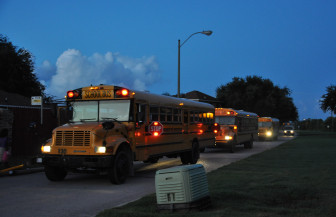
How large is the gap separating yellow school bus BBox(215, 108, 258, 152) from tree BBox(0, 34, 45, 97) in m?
25.7

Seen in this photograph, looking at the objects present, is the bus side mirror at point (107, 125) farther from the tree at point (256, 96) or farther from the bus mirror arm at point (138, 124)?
the tree at point (256, 96)

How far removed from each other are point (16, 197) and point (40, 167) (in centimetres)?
607

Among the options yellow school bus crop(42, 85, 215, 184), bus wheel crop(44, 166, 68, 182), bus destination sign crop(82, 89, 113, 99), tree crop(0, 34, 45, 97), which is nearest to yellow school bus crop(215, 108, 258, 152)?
yellow school bus crop(42, 85, 215, 184)

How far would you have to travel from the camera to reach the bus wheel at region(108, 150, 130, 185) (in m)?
10.8

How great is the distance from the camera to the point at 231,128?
2505 cm

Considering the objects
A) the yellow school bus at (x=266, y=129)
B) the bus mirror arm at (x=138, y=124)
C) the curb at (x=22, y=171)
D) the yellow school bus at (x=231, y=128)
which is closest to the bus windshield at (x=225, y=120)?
the yellow school bus at (x=231, y=128)

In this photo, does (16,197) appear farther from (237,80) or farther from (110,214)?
(237,80)

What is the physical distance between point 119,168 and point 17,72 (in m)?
36.6

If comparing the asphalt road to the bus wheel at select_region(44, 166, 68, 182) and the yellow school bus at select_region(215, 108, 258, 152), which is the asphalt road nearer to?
the bus wheel at select_region(44, 166, 68, 182)

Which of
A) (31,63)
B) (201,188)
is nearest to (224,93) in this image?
(31,63)

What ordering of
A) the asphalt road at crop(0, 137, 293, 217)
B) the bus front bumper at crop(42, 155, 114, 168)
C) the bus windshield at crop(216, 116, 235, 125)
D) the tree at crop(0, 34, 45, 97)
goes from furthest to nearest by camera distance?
the tree at crop(0, 34, 45, 97)
the bus windshield at crop(216, 116, 235, 125)
the bus front bumper at crop(42, 155, 114, 168)
the asphalt road at crop(0, 137, 293, 217)

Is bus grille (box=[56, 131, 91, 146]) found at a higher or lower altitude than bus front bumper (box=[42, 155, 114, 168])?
higher

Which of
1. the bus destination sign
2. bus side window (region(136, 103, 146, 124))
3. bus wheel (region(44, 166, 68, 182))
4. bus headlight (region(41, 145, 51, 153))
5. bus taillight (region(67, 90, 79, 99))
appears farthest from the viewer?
bus taillight (region(67, 90, 79, 99))

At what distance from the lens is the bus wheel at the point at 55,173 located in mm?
11438
